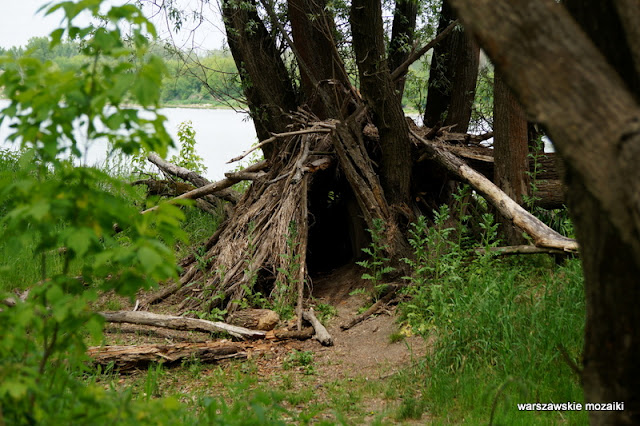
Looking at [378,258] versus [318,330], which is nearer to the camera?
[318,330]

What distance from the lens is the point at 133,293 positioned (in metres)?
2.43

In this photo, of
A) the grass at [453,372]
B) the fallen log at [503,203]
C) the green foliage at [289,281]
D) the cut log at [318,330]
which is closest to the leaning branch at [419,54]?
the fallen log at [503,203]

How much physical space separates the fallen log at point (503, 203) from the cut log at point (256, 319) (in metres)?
2.51

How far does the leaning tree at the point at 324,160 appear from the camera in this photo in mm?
6613

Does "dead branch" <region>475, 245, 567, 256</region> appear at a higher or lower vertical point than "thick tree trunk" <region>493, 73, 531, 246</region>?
lower

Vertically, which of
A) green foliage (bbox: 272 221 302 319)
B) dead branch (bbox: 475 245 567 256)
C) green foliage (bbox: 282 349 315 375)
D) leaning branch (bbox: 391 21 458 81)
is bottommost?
green foliage (bbox: 282 349 315 375)

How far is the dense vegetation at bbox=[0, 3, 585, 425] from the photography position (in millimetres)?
2355

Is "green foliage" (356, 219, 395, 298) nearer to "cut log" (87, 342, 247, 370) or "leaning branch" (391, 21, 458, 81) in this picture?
"cut log" (87, 342, 247, 370)

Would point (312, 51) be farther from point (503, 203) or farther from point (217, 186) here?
point (503, 203)

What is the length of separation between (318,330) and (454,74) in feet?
15.9

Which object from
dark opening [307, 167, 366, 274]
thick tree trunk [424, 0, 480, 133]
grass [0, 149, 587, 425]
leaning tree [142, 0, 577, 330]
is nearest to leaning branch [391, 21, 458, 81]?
leaning tree [142, 0, 577, 330]

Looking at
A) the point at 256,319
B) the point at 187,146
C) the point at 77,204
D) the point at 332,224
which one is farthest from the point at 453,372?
the point at 187,146

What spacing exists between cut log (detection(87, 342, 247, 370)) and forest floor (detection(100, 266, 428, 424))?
77 millimetres

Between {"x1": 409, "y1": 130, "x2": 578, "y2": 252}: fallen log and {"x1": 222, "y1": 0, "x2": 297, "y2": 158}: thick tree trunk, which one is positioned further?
{"x1": 222, "y1": 0, "x2": 297, "y2": 158}: thick tree trunk
